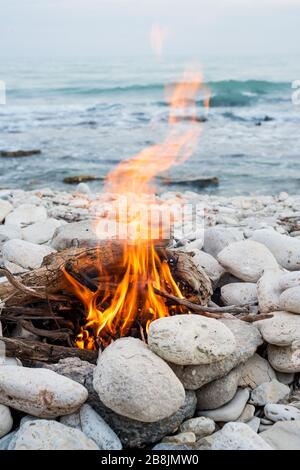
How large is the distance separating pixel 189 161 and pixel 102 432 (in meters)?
10.9

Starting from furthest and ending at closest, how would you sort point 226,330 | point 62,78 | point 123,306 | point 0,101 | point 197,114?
1. point 62,78
2. point 0,101
3. point 197,114
4. point 123,306
5. point 226,330

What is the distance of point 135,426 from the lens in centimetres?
263

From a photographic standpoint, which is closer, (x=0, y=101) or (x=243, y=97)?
(x=0, y=101)

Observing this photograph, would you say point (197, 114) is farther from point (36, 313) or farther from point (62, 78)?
point (36, 313)

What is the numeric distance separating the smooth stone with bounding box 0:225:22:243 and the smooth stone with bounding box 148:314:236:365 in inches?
101

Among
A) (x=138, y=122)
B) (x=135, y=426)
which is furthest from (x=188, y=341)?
(x=138, y=122)

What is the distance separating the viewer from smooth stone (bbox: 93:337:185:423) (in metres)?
2.52

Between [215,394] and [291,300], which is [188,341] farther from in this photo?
[291,300]

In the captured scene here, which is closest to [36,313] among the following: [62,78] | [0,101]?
[0,101]

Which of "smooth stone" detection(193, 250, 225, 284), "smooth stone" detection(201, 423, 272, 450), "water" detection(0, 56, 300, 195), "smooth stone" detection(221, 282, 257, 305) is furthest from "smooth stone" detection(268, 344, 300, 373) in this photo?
"water" detection(0, 56, 300, 195)

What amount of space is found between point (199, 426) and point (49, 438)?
75cm

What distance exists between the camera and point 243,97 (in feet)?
82.1

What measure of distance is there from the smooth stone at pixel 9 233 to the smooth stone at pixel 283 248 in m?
2.20

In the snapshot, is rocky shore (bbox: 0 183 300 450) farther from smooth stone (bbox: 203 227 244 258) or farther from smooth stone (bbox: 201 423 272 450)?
smooth stone (bbox: 203 227 244 258)
